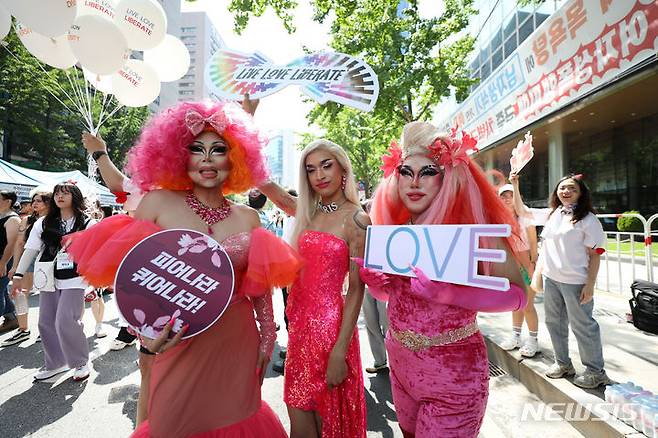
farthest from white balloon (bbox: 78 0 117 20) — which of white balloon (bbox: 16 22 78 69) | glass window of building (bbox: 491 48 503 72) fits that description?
glass window of building (bbox: 491 48 503 72)

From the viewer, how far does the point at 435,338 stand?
1647 millimetres

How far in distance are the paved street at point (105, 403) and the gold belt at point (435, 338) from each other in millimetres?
1518

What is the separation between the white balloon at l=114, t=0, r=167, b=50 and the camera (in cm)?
371

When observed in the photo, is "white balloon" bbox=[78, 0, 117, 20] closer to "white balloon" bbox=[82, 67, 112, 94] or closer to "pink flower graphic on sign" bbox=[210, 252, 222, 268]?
"white balloon" bbox=[82, 67, 112, 94]

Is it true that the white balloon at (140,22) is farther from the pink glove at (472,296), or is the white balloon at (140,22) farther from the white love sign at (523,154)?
the pink glove at (472,296)

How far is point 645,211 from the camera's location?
44.2 feet

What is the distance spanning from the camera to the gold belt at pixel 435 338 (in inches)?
64.7

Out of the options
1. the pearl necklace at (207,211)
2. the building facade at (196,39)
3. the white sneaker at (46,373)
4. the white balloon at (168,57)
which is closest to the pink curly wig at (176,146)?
the pearl necklace at (207,211)

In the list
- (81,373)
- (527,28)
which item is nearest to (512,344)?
(81,373)

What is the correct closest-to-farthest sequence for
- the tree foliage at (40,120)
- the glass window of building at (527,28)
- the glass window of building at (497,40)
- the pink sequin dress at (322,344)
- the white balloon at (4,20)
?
the pink sequin dress at (322,344) < the white balloon at (4,20) < the glass window of building at (527,28) < the glass window of building at (497,40) < the tree foliage at (40,120)

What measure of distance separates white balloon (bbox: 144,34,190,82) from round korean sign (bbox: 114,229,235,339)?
381cm

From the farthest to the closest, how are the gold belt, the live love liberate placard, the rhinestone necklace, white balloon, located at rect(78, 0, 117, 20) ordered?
white balloon, located at rect(78, 0, 117, 20)
the live love liberate placard
the rhinestone necklace
the gold belt

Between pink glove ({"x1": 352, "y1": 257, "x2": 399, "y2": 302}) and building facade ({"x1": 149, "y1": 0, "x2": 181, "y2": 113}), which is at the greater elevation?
building facade ({"x1": 149, "y1": 0, "x2": 181, "y2": 113})

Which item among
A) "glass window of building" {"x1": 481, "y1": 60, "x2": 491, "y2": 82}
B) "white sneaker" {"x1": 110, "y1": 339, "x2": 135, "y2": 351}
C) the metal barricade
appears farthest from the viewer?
"glass window of building" {"x1": 481, "y1": 60, "x2": 491, "y2": 82}
